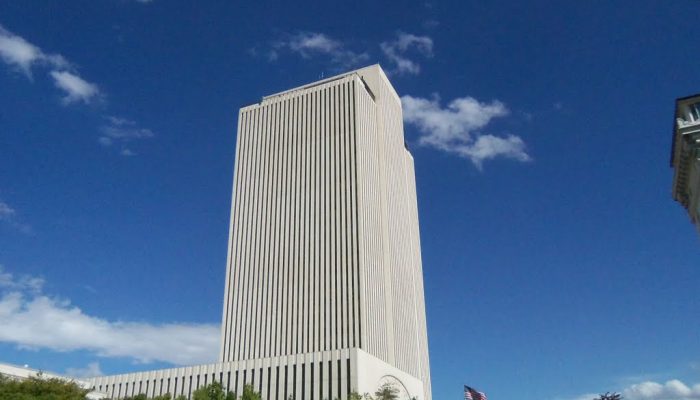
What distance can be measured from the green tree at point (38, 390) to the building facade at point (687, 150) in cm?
4804

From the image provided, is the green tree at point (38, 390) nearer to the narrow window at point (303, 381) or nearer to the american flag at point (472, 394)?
the narrow window at point (303, 381)

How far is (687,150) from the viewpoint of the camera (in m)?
41.7

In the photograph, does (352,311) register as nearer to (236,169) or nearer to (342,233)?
(342,233)

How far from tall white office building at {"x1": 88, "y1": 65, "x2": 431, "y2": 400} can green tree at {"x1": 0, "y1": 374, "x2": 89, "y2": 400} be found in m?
31.2

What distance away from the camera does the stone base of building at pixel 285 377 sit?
7169cm

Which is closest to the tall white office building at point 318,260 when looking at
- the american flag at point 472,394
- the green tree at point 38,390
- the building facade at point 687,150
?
the american flag at point 472,394

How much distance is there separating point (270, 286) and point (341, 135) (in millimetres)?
27345

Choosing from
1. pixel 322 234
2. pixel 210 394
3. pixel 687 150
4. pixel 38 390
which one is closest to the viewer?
pixel 687 150

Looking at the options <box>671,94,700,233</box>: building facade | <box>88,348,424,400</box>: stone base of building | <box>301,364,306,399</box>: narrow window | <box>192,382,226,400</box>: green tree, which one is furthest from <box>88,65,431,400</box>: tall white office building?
<box>671,94,700,233</box>: building facade

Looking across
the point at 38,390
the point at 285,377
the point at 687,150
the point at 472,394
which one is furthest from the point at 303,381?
the point at 687,150

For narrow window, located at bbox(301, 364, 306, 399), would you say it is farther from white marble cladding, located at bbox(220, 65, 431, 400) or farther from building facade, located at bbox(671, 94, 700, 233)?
building facade, located at bbox(671, 94, 700, 233)

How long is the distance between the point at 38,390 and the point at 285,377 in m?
34.4

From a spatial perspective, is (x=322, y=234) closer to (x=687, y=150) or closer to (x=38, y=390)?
(x=38, y=390)

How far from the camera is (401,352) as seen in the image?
98.2 m
